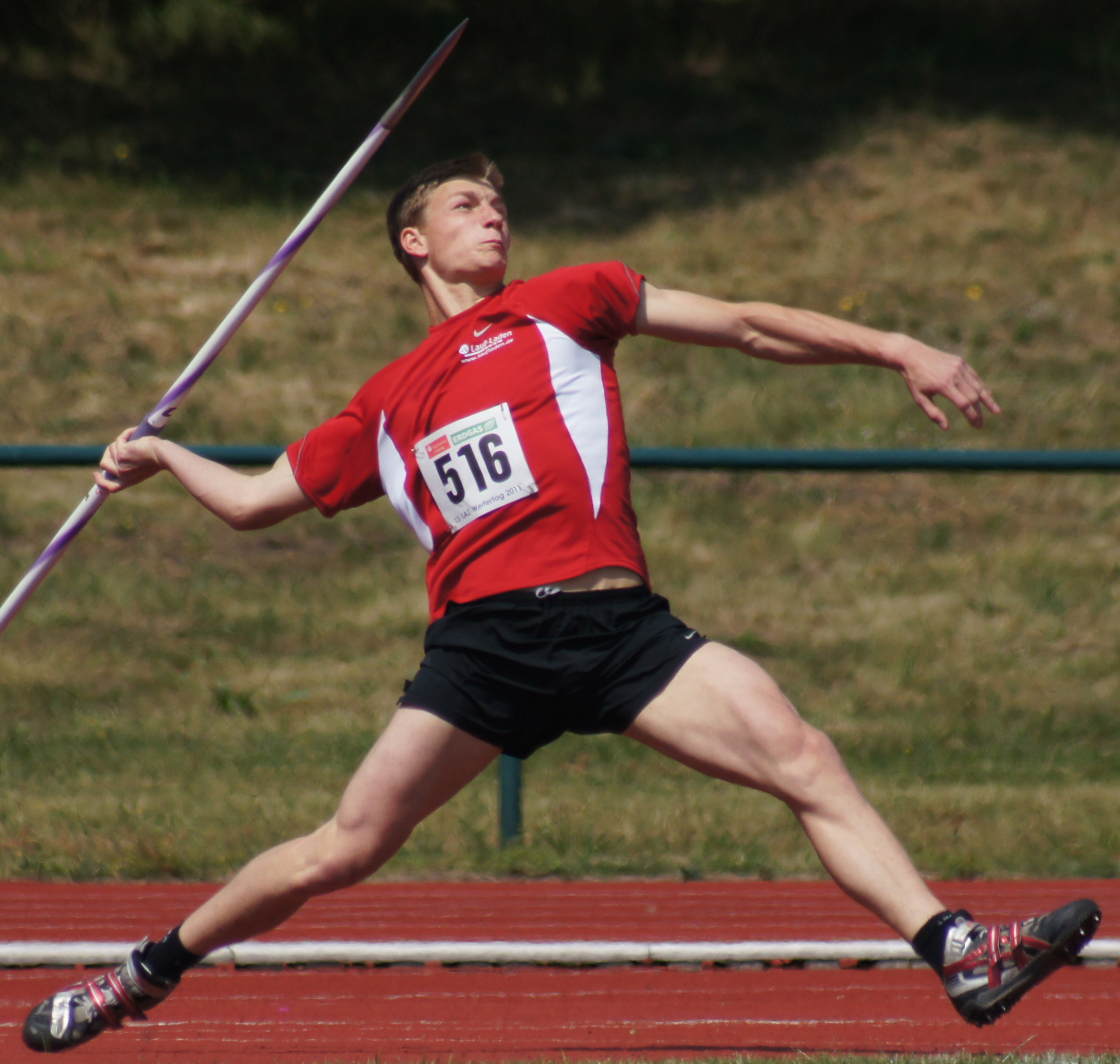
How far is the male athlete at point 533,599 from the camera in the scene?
3.18m

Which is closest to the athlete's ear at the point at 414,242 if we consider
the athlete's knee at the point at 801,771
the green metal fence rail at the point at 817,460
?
the athlete's knee at the point at 801,771

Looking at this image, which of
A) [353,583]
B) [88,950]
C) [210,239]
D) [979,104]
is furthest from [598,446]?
[979,104]

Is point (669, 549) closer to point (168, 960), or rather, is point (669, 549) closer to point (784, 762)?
point (168, 960)

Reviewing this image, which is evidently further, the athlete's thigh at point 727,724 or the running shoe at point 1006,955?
the athlete's thigh at point 727,724

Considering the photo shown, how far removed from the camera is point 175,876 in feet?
20.2

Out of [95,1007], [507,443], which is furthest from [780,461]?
[95,1007]

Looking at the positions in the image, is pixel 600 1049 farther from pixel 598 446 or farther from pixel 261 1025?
pixel 598 446

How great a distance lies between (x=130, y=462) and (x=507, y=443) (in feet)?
3.67

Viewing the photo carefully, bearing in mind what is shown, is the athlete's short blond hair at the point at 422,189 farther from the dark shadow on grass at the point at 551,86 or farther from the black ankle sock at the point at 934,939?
the dark shadow on grass at the point at 551,86

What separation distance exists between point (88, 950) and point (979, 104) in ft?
49.9

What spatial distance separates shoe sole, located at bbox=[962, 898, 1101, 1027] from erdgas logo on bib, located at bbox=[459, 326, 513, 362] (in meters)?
1.70

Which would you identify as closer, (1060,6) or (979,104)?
(979,104)

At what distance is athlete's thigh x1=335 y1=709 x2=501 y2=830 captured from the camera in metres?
3.29

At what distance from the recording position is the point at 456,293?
3830 mm
